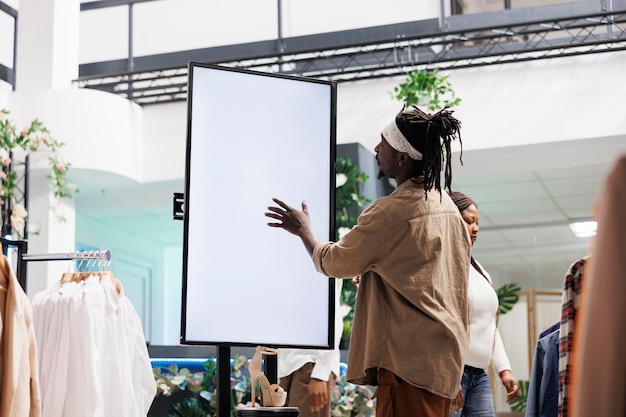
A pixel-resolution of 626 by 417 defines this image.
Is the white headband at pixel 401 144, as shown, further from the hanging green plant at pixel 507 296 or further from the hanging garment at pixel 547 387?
the hanging green plant at pixel 507 296

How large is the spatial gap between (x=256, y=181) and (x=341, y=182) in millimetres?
3662

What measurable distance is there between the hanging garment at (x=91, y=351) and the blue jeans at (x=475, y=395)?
1.61 m

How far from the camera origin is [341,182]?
663 centimetres

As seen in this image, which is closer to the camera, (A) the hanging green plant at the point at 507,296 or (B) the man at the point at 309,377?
(B) the man at the point at 309,377

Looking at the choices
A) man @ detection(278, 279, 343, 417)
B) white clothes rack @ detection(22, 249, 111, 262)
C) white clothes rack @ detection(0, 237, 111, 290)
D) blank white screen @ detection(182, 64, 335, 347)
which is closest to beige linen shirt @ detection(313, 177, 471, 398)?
blank white screen @ detection(182, 64, 335, 347)

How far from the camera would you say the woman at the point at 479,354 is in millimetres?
3340

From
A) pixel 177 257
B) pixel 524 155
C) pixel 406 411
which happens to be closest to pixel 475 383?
pixel 406 411

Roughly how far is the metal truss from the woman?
3.22m

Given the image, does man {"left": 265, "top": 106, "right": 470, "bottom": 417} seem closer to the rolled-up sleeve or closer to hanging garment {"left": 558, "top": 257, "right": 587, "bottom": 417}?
the rolled-up sleeve

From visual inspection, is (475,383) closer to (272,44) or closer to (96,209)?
(272,44)

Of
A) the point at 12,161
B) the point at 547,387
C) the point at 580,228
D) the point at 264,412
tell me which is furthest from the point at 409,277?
the point at 580,228

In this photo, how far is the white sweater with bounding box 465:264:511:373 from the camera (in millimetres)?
3350

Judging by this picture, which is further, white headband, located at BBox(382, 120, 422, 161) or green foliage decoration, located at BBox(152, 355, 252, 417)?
green foliage decoration, located at BBox(152, 355, 252, 417)

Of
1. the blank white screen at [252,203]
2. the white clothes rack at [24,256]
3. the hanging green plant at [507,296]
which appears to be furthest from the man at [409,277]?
the hanging green plant at [507,296]
